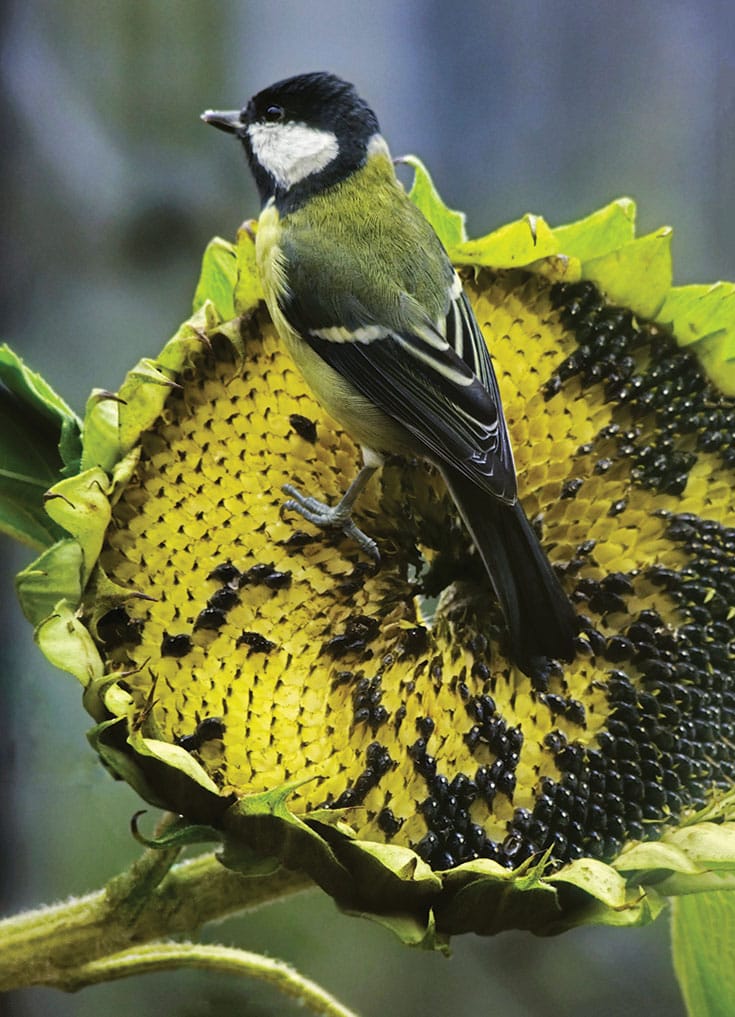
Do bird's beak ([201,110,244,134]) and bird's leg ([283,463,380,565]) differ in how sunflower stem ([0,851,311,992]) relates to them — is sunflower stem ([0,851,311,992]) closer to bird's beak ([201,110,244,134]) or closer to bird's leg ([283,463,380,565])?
bird's leg ([283,463,380,565])

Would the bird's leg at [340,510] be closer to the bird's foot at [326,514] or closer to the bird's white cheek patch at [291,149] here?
the bird's foot at [326,514]

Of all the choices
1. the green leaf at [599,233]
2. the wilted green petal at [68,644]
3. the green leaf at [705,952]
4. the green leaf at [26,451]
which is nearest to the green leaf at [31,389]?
the green leaf at [26,451]

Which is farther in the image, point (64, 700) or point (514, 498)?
point (64, 700)

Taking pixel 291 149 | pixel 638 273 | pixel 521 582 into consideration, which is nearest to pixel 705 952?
pixel 521 582

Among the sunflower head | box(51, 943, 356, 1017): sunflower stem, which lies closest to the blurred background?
box(51, 943, 356, 1017): sunflower stem

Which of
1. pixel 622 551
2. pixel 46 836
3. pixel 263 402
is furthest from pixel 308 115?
pixel 46 836

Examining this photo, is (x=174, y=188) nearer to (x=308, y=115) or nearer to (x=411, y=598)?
(x=308, y=115)

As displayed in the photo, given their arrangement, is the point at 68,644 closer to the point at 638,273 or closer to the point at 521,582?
the point at 521,582
